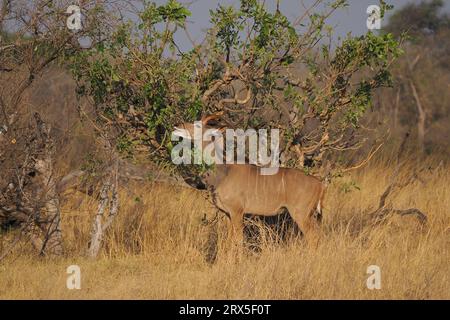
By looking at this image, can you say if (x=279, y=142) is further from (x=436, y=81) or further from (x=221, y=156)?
(x=436, y=81)

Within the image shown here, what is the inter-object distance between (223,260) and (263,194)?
101cm

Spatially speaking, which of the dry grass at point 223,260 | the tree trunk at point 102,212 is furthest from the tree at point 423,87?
the tree trunk at point 102,212

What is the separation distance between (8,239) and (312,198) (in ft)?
12.3

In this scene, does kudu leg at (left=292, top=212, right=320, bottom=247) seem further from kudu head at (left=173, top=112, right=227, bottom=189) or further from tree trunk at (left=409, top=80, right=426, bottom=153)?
tree trunk at (left=409, top=80, right=426, bottom=153)

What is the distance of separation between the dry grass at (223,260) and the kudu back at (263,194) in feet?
0.96

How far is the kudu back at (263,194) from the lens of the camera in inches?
346

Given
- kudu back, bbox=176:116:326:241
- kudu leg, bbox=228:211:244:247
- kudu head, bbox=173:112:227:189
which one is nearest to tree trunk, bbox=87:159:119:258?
kudu head, bbox=173:112:227:189

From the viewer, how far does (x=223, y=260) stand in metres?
8.39

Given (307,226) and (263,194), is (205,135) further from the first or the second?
(307,226)

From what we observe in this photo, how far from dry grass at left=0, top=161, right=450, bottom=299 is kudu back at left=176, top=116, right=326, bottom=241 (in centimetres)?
29

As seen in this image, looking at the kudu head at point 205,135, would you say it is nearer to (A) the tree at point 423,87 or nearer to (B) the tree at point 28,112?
(B) the tree at point 28,112

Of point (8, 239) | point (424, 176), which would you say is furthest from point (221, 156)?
point (424, 176)

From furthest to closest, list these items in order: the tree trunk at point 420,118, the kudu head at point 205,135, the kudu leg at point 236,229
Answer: the tree trunk at point 420,118 → the kudu leg at point 236,229 → the kudu head at point 205,135
